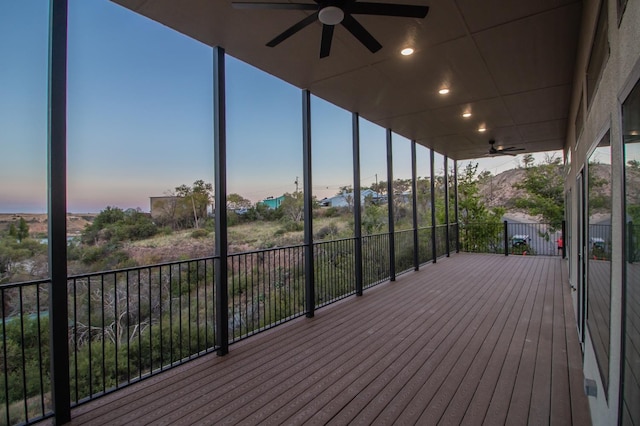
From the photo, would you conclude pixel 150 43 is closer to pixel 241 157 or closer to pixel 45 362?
pixel 241 157

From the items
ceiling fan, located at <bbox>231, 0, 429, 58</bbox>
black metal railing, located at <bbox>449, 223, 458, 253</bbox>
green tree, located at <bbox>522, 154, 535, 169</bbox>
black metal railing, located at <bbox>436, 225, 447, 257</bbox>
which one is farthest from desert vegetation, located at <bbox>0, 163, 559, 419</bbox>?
green tree, located at <bbox>522, 154, 535, 169</bbox>

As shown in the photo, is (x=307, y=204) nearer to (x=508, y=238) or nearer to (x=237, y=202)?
(x=237, y=202)

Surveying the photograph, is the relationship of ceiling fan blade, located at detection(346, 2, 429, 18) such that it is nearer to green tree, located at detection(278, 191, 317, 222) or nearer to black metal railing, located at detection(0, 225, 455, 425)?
black metal railing, located at detection(0, 225, 455, 425)

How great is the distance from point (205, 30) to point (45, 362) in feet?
10.3

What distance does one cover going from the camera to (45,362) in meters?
2.79

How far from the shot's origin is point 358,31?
2.22 meters

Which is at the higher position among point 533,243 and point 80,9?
point 80,9

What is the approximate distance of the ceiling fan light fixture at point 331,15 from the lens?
202 cm

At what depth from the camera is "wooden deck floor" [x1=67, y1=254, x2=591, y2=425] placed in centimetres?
204

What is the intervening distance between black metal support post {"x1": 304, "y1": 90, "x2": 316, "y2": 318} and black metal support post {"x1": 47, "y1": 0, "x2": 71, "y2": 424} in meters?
2.41

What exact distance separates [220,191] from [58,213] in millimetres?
1223

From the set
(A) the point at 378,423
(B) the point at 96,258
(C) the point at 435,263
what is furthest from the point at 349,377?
(C) the point at 435,263

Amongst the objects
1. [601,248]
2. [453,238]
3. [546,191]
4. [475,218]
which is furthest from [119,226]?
[546,191]

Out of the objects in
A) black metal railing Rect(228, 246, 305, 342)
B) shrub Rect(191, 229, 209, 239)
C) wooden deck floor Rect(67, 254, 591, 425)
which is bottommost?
Answer: wooden deck floor Rect(67, 254, 591, 425)
